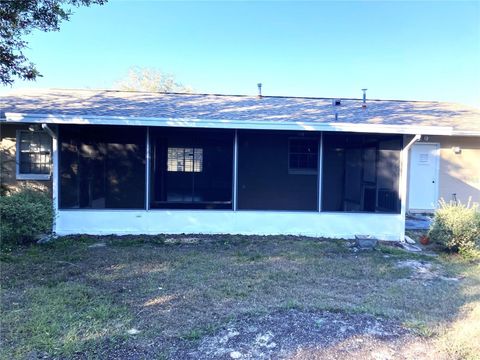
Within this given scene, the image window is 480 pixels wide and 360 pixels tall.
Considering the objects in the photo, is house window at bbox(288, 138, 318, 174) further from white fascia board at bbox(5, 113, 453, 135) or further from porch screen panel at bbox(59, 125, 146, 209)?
porch screen panel at bbox(59, 125, 146, 209)

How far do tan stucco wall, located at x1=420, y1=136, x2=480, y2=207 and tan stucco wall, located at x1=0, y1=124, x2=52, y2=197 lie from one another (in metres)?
10.8

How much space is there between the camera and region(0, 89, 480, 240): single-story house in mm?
7602

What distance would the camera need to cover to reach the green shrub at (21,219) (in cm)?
634

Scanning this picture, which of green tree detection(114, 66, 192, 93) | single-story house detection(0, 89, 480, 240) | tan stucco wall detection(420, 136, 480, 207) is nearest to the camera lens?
single-story house detection(0, 89, 480, 240)

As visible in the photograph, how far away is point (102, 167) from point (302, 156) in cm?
506

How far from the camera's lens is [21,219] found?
6453 millimetres

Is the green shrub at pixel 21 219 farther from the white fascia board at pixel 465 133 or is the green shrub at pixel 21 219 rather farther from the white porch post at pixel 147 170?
the white fascia board at pixel 465 133

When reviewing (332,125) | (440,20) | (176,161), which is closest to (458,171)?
(332,125)

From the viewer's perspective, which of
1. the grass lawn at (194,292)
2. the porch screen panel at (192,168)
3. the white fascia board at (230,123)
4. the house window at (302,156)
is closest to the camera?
the grass lawn at (194,292)

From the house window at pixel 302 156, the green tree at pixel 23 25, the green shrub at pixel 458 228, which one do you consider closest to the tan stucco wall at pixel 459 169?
the house window at pixel 302 156

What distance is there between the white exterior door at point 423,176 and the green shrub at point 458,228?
415 cm

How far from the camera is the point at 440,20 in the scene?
13.9m

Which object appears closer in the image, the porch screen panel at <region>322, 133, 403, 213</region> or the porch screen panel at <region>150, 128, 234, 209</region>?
the porch screen panel at <region>322, 133, 403, 213</region>

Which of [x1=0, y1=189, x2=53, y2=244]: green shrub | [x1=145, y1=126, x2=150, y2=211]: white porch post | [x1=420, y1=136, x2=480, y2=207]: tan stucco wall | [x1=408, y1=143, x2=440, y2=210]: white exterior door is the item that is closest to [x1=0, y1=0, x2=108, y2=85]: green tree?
[x1=0, y1=189, x2=53, y2=244]: green shrub
